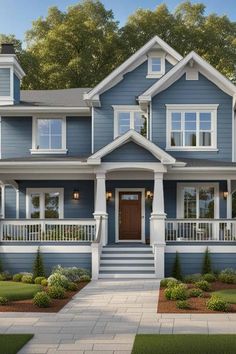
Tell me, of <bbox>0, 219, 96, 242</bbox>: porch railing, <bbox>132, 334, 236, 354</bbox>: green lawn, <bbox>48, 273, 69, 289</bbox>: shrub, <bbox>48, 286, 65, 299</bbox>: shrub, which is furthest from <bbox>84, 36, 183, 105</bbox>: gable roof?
<bbox>132, 334, 236, 354</bbox>: green lawn

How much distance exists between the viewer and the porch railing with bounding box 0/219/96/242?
1809 cm

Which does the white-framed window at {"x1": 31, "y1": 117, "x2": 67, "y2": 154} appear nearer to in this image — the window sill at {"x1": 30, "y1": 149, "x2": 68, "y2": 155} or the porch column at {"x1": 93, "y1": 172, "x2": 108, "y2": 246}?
the window sill at {"x1": 30, "y1": 149, "x2": 68, "y2": 155}

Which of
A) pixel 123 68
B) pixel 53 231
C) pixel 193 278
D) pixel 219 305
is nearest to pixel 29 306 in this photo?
pixel 219 305

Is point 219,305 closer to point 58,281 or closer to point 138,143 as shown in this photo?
point 58,281

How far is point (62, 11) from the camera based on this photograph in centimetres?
4241

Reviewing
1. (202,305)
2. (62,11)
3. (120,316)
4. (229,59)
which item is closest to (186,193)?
(202,305)

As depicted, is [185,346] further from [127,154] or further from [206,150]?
[206,150]

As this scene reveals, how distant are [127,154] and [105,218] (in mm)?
2430

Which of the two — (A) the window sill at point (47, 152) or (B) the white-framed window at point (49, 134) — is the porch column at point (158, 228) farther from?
(B) the white-framed window at point (49, 134)

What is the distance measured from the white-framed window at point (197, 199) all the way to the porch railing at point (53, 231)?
4.38 meters

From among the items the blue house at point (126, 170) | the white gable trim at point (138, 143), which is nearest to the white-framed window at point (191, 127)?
the blue house at point (126, 170)

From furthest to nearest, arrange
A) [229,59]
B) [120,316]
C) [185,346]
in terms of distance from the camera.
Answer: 1. [229,59]
2. [120,316]
3. [185,346]

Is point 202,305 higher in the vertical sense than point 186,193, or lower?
lower

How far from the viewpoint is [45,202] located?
21.6m
